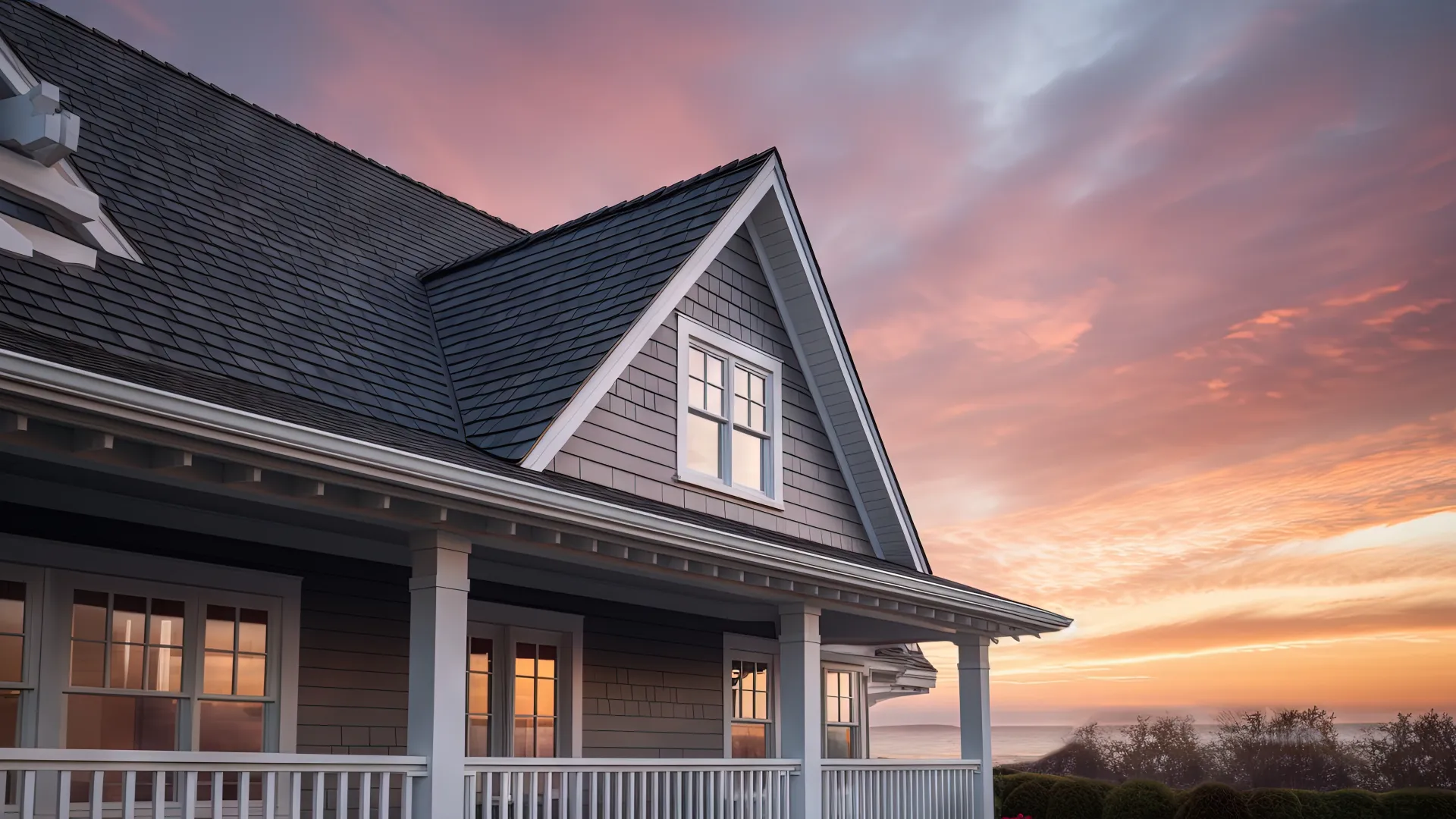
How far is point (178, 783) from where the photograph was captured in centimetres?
674

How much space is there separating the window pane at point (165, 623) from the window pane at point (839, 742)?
9.45 m

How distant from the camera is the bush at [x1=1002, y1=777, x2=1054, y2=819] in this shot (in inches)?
837

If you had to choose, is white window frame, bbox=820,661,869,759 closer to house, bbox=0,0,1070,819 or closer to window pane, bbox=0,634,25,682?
house, bbox=0,0,1070,819

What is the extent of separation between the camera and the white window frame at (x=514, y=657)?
33.9 ft

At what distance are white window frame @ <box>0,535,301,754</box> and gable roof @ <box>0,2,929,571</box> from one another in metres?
1.21

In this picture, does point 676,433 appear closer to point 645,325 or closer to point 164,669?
point 645,325

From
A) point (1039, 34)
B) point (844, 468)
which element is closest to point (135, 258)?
point (844, 468)

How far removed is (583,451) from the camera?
405 inches

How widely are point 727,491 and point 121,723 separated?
18.9 feet

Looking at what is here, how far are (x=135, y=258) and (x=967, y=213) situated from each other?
14.8 meters

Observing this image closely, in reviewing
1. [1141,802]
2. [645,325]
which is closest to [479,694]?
[645,325]

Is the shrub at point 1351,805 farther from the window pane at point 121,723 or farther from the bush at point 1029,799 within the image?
the window pane at point 121,723

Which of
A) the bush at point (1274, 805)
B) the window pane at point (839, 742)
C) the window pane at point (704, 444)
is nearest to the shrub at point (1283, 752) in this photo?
the bush at point (1274, 805)

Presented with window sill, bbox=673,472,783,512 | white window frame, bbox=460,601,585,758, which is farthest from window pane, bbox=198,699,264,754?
window sill, bbox=673,472,783,512
